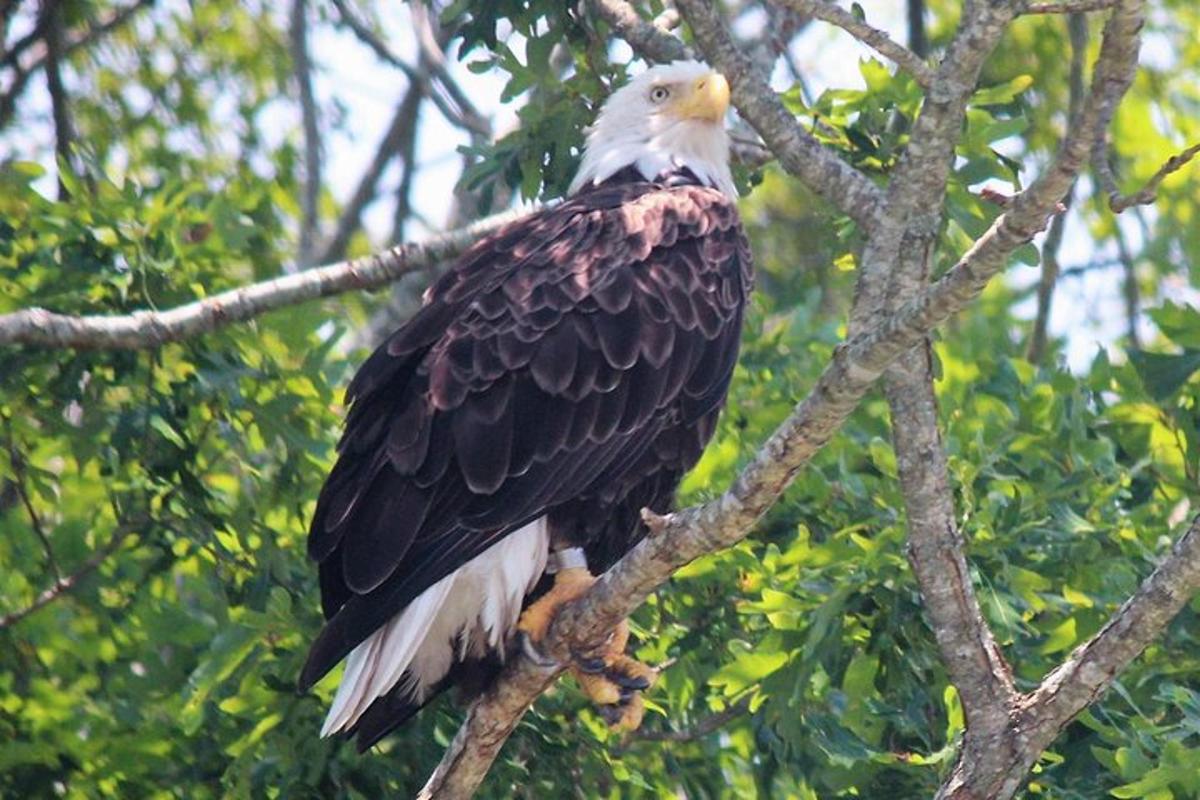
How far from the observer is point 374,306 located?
8.52m

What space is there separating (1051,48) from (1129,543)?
16.3ft

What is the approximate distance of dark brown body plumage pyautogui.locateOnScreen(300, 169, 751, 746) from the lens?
497cm

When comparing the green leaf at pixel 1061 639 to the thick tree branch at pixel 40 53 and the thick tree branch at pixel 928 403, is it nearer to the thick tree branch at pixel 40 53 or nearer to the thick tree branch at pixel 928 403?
the thick tree branch at pixel 928 403

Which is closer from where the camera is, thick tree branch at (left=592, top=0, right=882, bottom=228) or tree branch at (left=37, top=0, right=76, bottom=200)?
thick tree branch at (left=592, top=0, right=882, bottom=228)

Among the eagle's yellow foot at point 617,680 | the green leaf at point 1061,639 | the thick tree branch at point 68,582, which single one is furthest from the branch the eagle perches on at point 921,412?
the thick tree branch at point 68,582

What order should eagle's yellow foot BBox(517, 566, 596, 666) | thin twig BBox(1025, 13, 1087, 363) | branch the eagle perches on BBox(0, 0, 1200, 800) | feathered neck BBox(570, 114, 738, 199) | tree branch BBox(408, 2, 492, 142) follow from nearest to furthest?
branch the eagle perches on BBox(0, 0, 1200, 800) → eagle's yellow foot BBox(517, 566, 596, 666) → feathered neck BBox(570, 114, 738, 199) → thin twig BBox(1025, 13, 1087, 363) → tree branch BBox(408, 2, 492, 142)

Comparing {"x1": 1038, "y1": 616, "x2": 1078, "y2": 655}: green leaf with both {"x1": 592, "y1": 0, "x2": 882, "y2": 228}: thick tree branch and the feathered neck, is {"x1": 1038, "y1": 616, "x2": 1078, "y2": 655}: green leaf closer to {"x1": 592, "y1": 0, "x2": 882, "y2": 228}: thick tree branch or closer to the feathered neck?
{"x1": 592, "y1": 0, "x2": 882, "y2": 228}: thick tree branch

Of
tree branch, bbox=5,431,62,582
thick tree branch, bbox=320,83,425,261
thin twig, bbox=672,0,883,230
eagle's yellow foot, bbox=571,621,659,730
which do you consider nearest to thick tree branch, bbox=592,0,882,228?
thin twig, bbox=672,0,883,230

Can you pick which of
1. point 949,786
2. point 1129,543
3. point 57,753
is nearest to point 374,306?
point 57,753

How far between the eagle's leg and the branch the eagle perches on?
10cm

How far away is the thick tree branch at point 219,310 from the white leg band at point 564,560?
1100 mm

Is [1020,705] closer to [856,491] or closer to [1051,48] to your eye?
[856,491]

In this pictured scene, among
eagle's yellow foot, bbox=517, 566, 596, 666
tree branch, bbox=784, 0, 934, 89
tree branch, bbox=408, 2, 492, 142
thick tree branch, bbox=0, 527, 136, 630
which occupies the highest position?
tree branch, bbox=408, 2, 492, 142

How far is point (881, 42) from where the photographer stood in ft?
14.7
